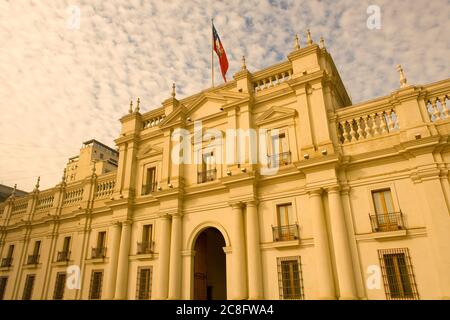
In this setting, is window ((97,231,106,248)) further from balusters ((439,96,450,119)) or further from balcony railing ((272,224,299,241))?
balusters ((439,96,450,119))

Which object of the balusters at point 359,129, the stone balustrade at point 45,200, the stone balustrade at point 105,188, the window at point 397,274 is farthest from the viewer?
the stone balustrade at point 45,200

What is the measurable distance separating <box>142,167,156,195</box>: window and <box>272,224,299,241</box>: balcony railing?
29.9 ft

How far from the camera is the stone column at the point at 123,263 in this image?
1766cm

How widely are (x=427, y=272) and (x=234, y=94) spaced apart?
12.7 meters

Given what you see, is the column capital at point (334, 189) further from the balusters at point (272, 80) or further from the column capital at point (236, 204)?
the balusters at point (272, 80)

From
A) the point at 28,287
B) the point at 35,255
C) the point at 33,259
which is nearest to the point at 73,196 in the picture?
the point at 35,255

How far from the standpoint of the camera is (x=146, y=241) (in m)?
18.6

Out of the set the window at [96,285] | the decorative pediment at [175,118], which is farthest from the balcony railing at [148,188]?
the window at [96,285]

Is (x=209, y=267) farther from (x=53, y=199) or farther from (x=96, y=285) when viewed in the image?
(x=53, y=199)

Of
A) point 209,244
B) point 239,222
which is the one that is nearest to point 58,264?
point 209,244

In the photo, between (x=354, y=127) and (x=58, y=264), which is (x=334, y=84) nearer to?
Answer: (x=354, y=127)

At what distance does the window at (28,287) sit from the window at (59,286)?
298cm

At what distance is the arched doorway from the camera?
17234 mm

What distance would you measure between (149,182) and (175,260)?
615 cm
